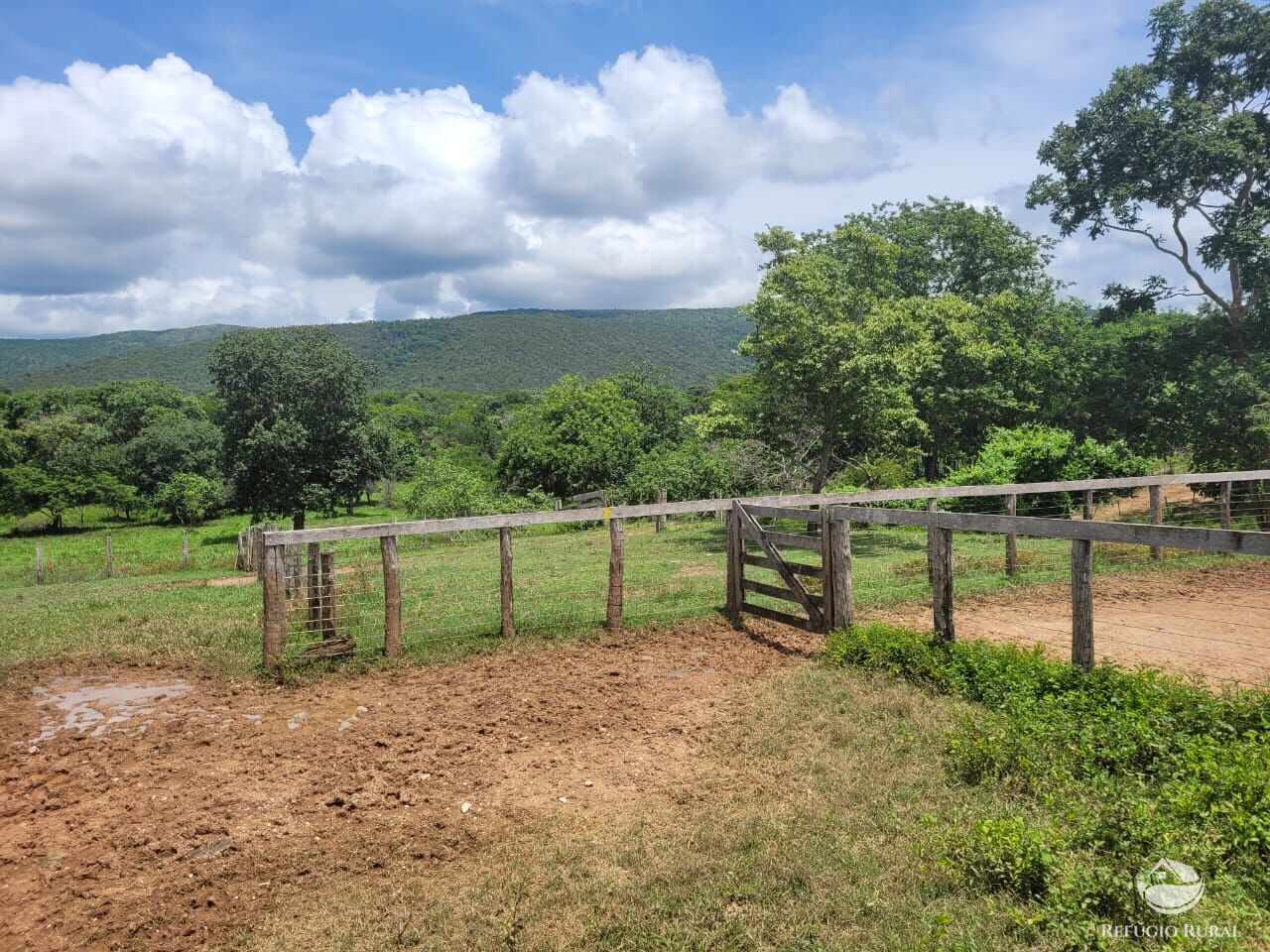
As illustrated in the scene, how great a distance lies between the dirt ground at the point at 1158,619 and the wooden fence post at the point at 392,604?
18.4 feet

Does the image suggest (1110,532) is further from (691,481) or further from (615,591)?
(691,481)

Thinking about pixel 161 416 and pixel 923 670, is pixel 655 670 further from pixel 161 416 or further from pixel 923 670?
pixel 161 416

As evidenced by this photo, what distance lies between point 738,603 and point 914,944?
21.6 ft

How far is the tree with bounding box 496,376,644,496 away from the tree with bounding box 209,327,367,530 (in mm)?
10439

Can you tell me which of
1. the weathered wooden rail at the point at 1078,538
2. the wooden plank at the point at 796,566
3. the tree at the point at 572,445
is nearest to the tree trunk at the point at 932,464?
the tree at the point at 572,445

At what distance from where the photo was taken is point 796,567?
28.8 feet

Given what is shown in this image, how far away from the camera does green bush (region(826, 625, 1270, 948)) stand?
10.5 feet

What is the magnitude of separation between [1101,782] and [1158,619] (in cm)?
555

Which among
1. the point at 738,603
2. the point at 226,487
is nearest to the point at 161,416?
the point at 226,487

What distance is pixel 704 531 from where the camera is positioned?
21594mm

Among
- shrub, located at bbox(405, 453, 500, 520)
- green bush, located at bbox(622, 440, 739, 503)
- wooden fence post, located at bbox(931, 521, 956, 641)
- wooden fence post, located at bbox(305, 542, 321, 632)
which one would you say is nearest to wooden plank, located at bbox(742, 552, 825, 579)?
wooden fence post, located at bbox(931, 521, 956, 641)

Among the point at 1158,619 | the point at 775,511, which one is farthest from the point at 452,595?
the point at 1158,619

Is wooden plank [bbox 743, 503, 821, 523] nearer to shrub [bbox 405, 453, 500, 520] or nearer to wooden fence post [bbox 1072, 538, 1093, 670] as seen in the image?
wooden fence post [bbox 1072, 538, 1093, 670]

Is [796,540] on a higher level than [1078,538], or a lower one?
lower
